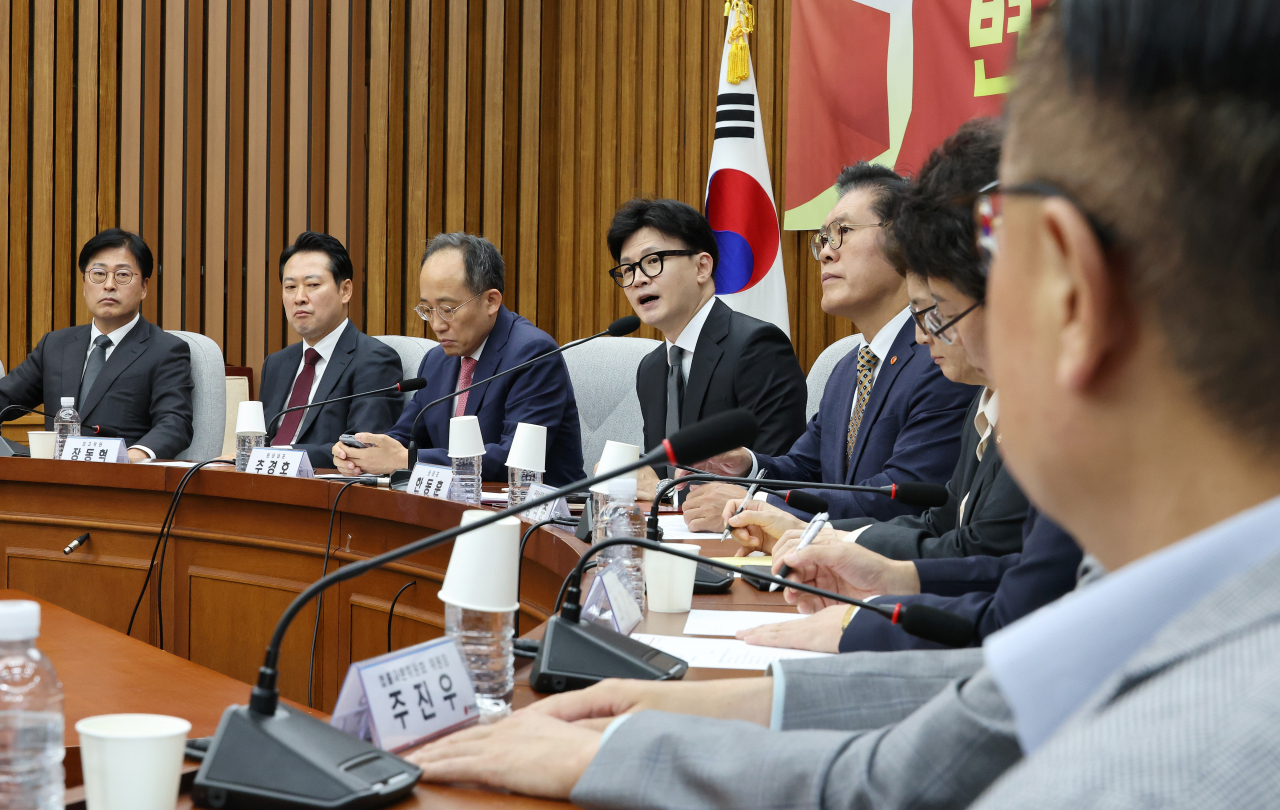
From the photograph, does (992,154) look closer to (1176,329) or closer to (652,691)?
(652,691)

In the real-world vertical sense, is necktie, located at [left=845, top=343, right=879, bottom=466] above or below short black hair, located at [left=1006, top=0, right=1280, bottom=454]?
below

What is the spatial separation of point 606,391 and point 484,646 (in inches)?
114

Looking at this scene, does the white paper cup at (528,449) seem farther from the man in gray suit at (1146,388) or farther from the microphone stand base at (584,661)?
the man in gray suit at (1146,388)

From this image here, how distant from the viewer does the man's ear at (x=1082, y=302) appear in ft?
1.46

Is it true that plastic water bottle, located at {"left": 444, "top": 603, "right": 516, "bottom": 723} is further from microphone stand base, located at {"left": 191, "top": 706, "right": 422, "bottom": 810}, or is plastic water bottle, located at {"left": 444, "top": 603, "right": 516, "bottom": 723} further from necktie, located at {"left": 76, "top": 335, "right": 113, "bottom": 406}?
necktie, located at {"left": 76, "top": 335, "right": 113, "bottom": 406}

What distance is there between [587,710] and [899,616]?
36 cm

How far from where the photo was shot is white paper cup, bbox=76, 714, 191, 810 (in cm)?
78

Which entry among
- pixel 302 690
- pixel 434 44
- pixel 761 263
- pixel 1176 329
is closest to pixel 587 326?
A: pixel 761 263

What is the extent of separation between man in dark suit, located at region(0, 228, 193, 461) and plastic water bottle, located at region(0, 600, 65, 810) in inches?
145

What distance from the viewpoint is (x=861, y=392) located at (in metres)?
2.84

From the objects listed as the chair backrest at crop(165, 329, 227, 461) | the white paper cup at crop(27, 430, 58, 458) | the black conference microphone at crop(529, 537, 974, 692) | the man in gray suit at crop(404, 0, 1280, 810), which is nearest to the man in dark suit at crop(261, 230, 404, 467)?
the chair backrest at crop(165, 329, 227, 461)

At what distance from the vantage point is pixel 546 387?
3.64 metres

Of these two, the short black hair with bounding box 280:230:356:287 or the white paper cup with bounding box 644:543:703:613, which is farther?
the short black hair with bounding box 280:230:356:287

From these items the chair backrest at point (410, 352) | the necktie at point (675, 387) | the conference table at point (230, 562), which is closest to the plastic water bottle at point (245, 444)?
the conference table at point (230, 562)
